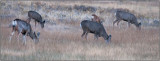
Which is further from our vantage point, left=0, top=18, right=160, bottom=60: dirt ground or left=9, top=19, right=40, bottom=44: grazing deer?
left=9, top=19, right=40, bottom=44: grazing deer

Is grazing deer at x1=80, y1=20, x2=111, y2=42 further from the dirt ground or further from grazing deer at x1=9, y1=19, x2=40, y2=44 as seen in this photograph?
grazing deer at x1=9, y1=19, x2=40, y2=44

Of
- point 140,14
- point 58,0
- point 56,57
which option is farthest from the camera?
point 58,0

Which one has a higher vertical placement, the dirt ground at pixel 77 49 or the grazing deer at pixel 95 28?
the grazing deer at pixel 95 28

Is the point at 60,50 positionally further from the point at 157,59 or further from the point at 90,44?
the point at 157,59

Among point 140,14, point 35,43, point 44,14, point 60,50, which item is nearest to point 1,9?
point 44,14

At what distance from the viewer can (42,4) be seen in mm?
32812

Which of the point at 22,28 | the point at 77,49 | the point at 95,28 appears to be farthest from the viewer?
the point at 95,28

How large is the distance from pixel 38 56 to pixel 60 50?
4.58ft

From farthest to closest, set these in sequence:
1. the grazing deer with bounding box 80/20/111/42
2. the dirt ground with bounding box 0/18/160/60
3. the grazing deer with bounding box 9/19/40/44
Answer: the grazing deer with bounding box 80/20/111/42 → the grazing deer with bounding box 9/19/40/44 → the dirt ground with bounding box 0/18/160/60

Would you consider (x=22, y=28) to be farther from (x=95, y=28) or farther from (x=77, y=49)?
(x=95, y=28)

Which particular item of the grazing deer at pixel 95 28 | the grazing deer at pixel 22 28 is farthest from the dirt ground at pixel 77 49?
the grazing deer at pixel 95 28

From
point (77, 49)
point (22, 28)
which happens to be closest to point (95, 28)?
point (77, 49)

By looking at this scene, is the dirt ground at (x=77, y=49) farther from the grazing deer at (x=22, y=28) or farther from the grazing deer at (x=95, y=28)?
the grazing deer at (x=95, y=28)

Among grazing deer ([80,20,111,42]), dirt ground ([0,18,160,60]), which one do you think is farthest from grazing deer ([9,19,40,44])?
grazing deer ([80,20,111,42])
